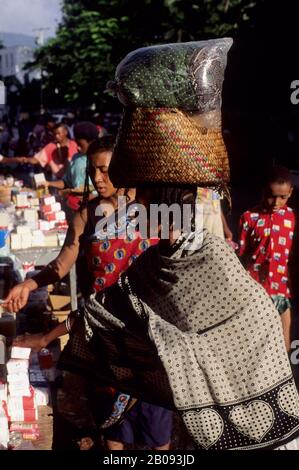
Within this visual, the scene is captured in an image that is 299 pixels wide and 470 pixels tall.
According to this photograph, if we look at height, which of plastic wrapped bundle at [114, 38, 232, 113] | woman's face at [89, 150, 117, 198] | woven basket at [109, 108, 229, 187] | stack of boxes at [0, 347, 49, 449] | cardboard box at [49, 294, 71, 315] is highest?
plastic wrapped bundle at [114, 38, 232, 113]

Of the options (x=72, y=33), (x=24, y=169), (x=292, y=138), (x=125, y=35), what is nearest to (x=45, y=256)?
(x=292, y=138)

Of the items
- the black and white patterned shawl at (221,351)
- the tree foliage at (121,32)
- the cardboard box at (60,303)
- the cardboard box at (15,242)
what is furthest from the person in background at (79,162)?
the tree foliage at (121,32)

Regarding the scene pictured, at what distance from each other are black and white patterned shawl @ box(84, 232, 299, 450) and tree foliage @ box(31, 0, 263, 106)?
11.5 meters

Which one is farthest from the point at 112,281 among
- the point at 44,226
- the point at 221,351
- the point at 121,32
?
the point at 121,32

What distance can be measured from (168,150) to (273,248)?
2517 mm

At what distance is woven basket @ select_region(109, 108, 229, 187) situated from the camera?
213 cm

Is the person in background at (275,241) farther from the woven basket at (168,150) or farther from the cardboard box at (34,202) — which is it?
the cardboard box at (34,202)

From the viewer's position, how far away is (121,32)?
1698cm

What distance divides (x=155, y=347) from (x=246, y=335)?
1.07 feet

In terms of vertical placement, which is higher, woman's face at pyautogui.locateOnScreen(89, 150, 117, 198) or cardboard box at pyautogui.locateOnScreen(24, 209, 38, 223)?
woman's face at pyautogui.locateOnScreen(89, 150, 117, 198)

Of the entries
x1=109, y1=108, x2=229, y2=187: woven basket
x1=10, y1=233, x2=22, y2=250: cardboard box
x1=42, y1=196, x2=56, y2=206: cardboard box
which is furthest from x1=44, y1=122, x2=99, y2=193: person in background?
x1=109, y1=108, x2=229, y2=187: woven basket

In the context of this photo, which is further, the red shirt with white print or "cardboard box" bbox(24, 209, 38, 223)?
"cardboard box" bbox(24, 209, 38, 223)

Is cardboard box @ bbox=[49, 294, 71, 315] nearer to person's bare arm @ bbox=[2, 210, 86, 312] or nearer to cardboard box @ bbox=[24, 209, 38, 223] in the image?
cardboard box @ bbox=[24, 209, 38, 223]

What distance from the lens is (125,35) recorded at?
661 inches
